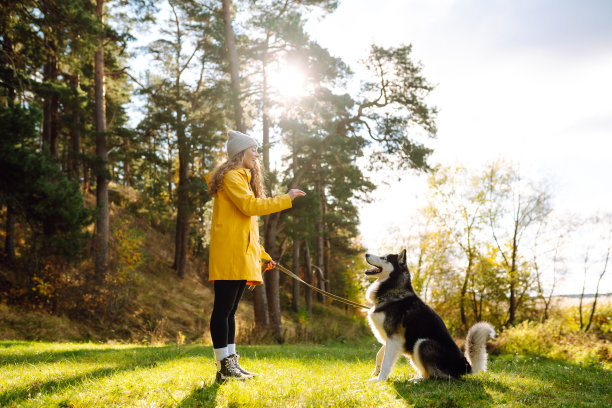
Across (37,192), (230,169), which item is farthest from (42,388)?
(37,192)

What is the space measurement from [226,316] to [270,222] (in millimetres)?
10595

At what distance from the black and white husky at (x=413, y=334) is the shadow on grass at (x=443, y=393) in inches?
6.5

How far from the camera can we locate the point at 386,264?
15.0 ft

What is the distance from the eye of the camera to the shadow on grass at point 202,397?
125 inches

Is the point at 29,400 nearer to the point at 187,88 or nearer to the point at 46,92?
the point at 46,92

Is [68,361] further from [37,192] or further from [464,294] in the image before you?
[464,294]

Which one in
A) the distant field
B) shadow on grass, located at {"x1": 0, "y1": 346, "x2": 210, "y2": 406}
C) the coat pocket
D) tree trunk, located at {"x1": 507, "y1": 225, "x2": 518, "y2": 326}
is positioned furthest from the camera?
tree trunk, located at {"x1": 507, "y1": 225, "x2": 518, "y2": 326}

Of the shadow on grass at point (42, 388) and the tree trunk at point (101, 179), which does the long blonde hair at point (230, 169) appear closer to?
the shadow on grass at point (42, 388)

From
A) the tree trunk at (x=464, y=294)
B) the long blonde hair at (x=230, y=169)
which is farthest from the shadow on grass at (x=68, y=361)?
the tree trunk at (x=464, y=294)

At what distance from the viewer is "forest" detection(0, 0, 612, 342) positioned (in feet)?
37.2

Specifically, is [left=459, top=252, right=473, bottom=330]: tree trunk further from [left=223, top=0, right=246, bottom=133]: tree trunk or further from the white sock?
the white sock

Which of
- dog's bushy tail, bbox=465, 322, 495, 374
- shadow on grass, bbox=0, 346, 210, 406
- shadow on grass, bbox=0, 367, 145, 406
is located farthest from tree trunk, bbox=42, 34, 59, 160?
dog's bushy tail, bbox=465, 322, 495, 374

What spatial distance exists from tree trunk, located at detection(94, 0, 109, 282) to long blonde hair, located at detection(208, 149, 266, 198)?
11.8m

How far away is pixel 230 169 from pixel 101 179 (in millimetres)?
12885
